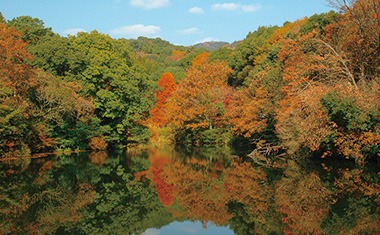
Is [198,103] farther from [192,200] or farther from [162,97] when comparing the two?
[192,200]

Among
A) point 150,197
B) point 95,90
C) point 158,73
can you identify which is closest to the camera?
point 150,197

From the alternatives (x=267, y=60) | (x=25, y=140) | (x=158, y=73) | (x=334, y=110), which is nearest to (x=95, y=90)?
(x=25, y=140)

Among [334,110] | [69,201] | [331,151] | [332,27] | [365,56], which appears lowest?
[331,151]

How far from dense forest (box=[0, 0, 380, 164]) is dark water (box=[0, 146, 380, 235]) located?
2.86m

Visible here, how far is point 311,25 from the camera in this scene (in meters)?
39.0

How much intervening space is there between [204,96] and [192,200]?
28.5 meters

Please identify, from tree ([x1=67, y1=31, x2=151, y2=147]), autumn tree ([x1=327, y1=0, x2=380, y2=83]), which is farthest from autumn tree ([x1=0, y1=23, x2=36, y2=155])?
autumn tree ([x1=327, y1=0, x2=380, y2=83])

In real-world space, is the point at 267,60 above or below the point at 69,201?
above

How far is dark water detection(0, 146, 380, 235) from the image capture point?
1118 centimetres

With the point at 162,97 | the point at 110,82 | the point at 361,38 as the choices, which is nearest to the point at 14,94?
the point at 110,82

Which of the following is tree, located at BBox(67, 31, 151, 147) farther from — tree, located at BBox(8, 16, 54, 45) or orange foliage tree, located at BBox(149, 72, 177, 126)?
orange foliage tree, located at BBox(149, 72, 177, 126)

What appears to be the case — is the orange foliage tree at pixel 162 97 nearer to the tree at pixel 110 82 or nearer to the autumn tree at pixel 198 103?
the autumn tree at pixel 198 103

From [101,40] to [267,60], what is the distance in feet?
58.5

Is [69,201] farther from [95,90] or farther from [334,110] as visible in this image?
[95,90]
